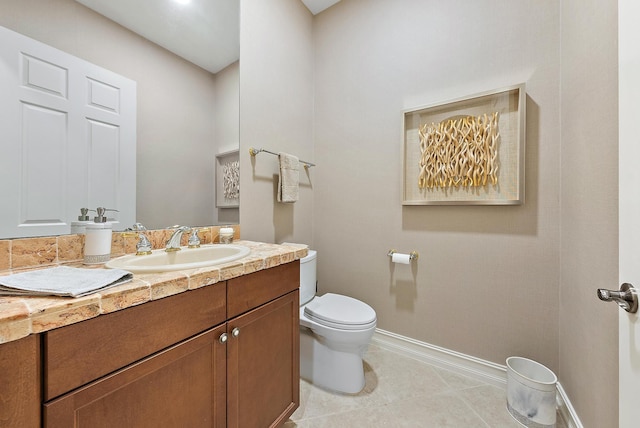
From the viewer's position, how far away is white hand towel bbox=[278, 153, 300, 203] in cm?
181

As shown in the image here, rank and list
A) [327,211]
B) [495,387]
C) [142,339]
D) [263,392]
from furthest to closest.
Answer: [327,211] < [495,387] < [263,392] < [142,339]

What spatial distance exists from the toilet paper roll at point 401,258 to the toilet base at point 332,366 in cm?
60

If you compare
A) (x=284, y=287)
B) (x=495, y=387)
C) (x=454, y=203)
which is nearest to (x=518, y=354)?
(x=495, y=387)

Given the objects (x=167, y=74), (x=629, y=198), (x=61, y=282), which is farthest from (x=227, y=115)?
(x=629, y=198)

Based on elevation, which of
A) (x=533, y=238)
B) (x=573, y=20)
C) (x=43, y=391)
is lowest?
(x=43, y=391)

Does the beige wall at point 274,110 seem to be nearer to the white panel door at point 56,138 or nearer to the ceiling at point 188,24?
the ceiling at point 188,24

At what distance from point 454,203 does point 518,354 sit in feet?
3.11

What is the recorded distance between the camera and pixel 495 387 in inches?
59.9

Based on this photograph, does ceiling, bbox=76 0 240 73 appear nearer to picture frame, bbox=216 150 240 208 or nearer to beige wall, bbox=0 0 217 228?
beige wall, bbox=0 0 217 228

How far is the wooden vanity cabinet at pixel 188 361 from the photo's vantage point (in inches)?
21.8

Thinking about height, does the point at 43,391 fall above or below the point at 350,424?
above

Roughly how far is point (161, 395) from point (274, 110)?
1724 millimetres

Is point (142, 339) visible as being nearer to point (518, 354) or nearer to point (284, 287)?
point (284, 287)

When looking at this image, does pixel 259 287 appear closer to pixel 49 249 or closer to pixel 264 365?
pixel 264 365
